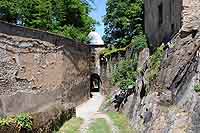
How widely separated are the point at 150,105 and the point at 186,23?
330 centimetres

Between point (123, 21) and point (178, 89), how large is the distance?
19570 millimetres

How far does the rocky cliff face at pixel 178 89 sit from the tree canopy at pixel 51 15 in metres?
17.9

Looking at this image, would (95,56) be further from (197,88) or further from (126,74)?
(197,88)

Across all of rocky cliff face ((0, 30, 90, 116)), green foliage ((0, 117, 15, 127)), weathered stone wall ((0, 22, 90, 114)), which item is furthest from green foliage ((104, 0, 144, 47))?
green foliage ((0, 117, 15, 127))

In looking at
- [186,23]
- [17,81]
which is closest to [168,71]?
[186,23]

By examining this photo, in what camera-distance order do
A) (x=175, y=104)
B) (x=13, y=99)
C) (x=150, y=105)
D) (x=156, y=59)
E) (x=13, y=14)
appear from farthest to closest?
(x=13, y=14)
(x=156, y=59)
(x=150, y=105)
(x=13, y=99)
(x=175, y=104)

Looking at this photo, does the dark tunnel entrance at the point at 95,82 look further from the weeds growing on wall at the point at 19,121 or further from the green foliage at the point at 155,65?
the weeds growing on wall at the point at 19,121

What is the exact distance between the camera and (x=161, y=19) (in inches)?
694

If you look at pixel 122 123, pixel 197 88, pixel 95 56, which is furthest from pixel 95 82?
pixel 197 88

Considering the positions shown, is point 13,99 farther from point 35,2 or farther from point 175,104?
point 35,2

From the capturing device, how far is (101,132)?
1321 cm

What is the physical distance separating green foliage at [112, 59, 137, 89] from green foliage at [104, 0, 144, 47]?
7481mm

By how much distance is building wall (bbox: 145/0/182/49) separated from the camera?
14735mm

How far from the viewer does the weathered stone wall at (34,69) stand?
481 inches
